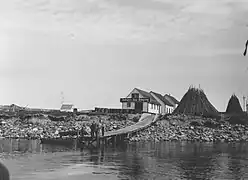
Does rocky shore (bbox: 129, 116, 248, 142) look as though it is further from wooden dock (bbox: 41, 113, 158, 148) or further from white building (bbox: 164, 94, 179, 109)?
white building (bbox: 164, 94, 179, 109)

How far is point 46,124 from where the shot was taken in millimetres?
59562

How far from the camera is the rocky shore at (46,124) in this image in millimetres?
53306

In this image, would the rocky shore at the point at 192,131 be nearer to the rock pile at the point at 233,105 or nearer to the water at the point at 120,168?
the rock pile at the point at 233,105

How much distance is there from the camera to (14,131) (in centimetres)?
5491

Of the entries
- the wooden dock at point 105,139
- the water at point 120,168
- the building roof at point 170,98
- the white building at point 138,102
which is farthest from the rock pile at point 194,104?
the water at point 120,168

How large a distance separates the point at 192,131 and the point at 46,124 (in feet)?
76.8

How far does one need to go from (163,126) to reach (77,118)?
1500 centimetres

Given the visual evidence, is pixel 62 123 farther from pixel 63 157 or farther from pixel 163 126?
pixel 63 157

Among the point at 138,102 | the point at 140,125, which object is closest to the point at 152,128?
the point at 140,125

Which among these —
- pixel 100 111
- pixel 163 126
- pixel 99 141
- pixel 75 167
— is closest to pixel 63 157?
pixel 75 167

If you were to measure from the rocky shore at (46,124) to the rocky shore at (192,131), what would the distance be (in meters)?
5.65

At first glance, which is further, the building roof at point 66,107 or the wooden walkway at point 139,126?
the building roof at point 66,107

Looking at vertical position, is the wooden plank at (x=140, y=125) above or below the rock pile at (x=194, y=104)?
below

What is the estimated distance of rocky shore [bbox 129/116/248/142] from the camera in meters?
54.4
